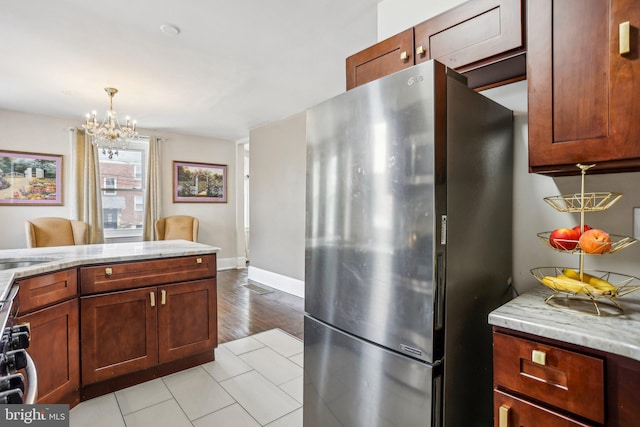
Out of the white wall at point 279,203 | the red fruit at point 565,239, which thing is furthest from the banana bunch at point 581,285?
the white wall at point 279,203

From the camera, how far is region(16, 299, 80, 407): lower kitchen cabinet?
173 centimetres

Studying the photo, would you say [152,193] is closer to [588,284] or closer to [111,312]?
[111,312]

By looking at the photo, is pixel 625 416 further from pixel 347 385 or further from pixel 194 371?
pixel 194 371

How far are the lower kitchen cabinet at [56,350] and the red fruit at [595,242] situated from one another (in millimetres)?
2453

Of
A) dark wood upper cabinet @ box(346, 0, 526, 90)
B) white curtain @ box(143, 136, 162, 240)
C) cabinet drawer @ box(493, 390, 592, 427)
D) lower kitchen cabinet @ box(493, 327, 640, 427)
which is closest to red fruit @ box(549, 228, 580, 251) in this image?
lower kitchen cabinet @ box(493, 327, 640, 427)

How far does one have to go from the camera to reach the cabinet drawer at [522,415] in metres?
0.90

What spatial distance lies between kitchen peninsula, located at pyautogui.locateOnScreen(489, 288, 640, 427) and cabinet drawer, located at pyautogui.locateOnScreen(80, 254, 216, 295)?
2134 millimetres

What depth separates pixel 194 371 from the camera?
2.50 metres

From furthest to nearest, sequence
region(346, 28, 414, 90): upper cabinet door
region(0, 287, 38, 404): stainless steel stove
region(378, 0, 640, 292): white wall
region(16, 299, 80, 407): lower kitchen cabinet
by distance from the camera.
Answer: region(16, 299, 80, 407): lower kitchen cabinet, region(346, 28, 414, 90): upper cabinet door, region(378, 0, 640, 292): white wall, region(0, 287, 38, 404): stainless steel stove

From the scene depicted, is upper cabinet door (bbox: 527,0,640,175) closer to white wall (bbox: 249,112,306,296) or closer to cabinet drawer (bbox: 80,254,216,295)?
cabinet drawer (bbox: 80,254,216,295)

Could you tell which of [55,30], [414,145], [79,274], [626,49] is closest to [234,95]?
[55,30]

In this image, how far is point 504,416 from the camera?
989 millimetres

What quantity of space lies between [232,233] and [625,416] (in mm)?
6310

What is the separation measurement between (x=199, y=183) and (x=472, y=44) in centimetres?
566
